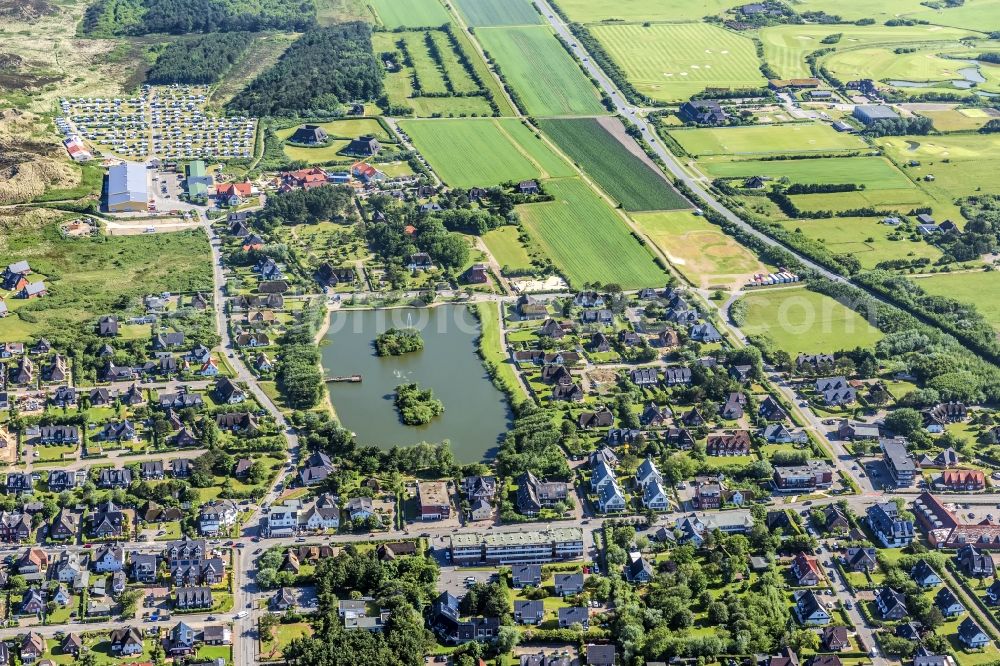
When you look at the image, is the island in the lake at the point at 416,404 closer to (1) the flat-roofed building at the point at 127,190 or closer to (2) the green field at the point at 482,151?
(2) the green field at the point at 482,151

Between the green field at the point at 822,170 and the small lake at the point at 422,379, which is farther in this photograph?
the green field at the point at 822,170

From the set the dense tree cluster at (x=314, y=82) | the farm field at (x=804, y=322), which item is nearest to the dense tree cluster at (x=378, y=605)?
the farm field at (x=804, y=322)

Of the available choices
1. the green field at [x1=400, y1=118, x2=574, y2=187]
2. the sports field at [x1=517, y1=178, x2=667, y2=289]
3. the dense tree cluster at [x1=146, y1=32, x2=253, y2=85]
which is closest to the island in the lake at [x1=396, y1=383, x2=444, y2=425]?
the sports field at [x1=517, y1=178, x2=667, y2=289]

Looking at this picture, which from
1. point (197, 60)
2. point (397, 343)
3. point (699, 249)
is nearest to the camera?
point (397, 343)

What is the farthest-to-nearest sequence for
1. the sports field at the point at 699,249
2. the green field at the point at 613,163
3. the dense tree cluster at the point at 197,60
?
the dense tree cluster at the point at 197,60 → the green field at the point at 613,163 → the sports field at the point at 699,249

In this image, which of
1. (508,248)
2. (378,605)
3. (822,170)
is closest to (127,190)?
(508,248)

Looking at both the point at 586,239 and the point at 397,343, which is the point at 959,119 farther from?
the point at 397,343

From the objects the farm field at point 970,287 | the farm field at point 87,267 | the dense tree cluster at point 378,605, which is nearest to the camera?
the dense tree cluster at point 378,605
